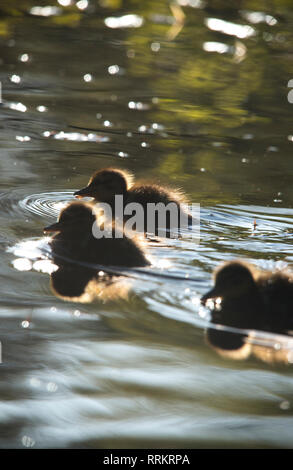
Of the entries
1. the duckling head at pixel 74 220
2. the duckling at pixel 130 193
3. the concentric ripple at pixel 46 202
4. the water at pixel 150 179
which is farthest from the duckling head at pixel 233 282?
the concentric ripple at pixel 46 202

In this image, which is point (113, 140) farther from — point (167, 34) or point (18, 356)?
point (167, 34)

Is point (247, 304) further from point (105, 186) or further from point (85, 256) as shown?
point (105, 186)

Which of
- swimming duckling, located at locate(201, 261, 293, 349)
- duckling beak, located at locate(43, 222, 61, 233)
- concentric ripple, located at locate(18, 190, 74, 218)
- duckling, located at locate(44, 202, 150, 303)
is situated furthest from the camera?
concentric ripple, located at locate(18, 190, 74, 218)

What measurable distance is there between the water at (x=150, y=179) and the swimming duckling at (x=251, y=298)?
0.12 metres

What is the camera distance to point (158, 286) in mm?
3988

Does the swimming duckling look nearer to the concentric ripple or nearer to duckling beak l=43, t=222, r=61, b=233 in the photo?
duckling beak l=43, t=222, r=61, b=233

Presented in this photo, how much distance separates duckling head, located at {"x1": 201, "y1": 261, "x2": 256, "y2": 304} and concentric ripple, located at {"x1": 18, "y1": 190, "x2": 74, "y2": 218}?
1707 millimetres

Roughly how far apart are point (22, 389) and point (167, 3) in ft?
38.0

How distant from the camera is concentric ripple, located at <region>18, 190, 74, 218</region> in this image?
5.17 m

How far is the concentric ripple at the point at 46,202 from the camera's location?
5172 millimetres

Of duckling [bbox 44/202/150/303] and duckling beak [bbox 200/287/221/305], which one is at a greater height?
duckling [bbox 44/202/150/303]

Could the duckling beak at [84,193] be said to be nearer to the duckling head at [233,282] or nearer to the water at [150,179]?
the water at [150,179]

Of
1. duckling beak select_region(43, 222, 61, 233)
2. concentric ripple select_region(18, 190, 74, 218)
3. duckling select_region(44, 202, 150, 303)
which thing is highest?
concentric ripple select_region(18, 190, 74, 218)

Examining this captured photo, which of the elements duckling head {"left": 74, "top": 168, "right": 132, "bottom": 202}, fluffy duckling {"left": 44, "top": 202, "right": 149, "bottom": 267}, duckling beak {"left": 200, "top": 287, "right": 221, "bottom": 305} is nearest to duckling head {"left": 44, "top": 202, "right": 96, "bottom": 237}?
fluffy duckling {"left": 44, "top": 202, "right": 149, "bottom": 267}
